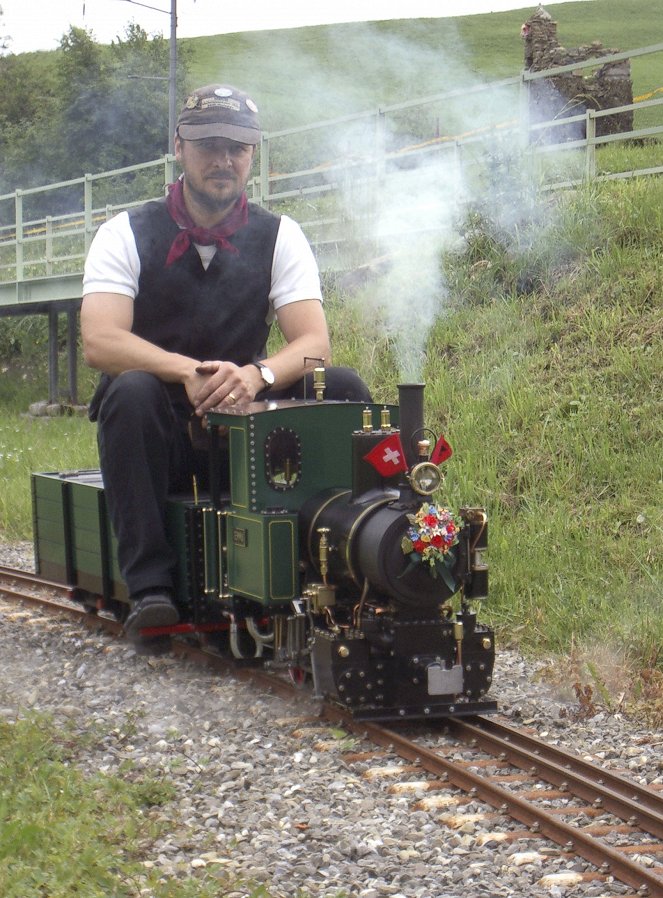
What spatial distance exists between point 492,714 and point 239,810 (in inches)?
53.3

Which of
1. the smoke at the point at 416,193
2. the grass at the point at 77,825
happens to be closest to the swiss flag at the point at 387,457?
the grass at the point at 77,825

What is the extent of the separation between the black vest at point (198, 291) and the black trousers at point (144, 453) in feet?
0.86

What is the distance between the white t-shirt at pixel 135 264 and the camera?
5.43m

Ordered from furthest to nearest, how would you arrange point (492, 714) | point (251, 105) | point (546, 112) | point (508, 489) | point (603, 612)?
point (546, 112) → point (508, 489) → point (603, 612) → point (251, 105) → point (492, 714)

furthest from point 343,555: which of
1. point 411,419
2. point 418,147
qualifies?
point 418,147

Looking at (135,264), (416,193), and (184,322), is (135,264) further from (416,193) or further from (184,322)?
(416,193)

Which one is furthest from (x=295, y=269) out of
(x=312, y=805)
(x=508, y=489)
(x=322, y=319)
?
(x=508, y=489)

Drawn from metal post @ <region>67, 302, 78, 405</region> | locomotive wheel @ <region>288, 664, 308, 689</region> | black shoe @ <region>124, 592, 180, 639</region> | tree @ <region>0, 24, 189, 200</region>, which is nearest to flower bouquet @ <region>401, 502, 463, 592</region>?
locomotive wheel @ <region>288, 664, 308, 689</region>

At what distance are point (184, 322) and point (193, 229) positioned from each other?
41cm

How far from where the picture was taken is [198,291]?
18.3 ft

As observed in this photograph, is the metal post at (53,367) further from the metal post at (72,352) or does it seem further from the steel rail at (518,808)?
the steel rail at (518,808)

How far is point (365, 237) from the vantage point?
1321 cm

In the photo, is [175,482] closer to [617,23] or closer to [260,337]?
[260,337]

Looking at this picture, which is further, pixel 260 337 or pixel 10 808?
pixel 260 337
